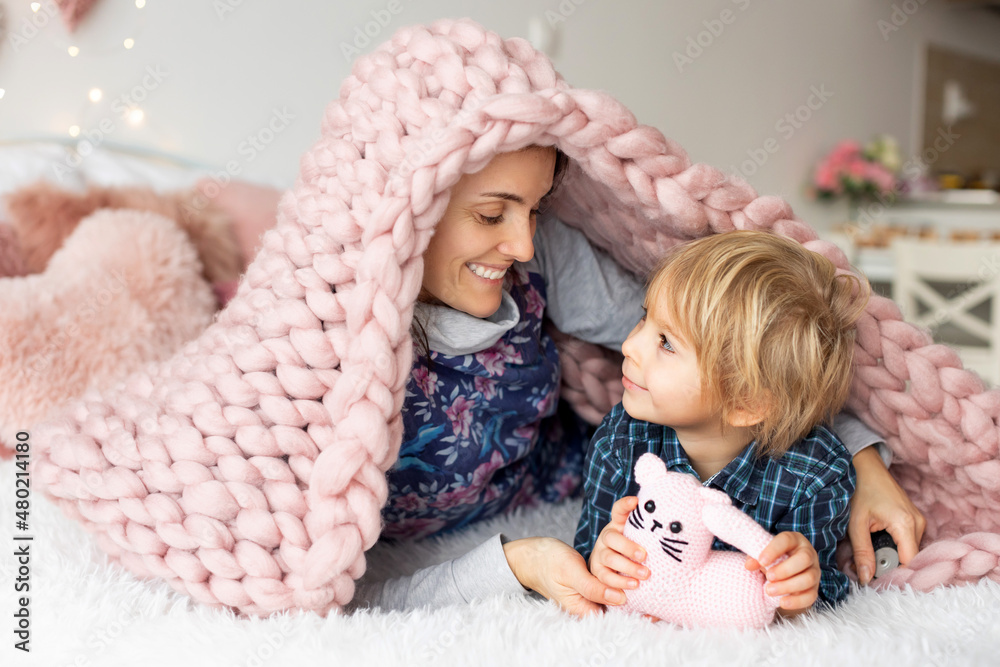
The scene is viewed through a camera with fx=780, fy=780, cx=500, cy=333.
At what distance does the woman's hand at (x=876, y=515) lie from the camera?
0.86m

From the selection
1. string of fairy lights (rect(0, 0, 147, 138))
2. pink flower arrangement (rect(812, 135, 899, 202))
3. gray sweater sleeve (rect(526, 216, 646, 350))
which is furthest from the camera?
pink flower arrangement (rect(812, 135, 899, 202))

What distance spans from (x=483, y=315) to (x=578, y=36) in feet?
5.48

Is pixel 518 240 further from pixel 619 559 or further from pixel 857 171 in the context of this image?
pixel 857 171

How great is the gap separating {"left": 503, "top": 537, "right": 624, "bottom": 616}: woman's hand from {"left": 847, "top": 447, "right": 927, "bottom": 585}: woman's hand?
31cm

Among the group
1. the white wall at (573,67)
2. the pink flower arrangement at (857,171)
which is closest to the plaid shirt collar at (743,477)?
the white wall at (573,67)

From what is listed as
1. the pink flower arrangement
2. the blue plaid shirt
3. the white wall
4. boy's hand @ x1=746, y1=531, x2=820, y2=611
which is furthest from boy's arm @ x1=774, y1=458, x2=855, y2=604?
the pink flower arrangement

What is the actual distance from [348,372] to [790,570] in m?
0.43

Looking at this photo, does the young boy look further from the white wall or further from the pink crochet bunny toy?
the white wall

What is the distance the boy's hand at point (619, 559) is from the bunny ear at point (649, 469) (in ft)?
0.09

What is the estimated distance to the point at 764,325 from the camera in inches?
30.9

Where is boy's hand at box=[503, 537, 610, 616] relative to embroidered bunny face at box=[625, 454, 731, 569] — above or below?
below

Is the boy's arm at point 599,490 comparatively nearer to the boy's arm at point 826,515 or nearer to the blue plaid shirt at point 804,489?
→ the blue plaid shirt at point 804,489

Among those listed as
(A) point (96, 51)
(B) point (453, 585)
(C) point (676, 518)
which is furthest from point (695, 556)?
(A) point (96, 51)

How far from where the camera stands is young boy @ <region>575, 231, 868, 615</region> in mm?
790
